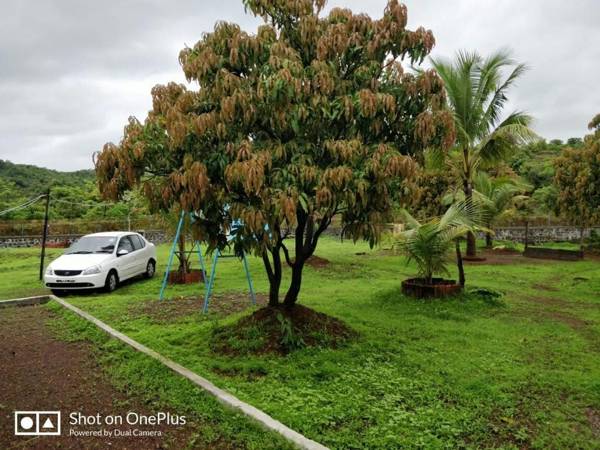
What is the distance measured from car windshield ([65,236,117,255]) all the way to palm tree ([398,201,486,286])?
285 inches

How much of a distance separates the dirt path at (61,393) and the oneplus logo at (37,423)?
0.17 ft

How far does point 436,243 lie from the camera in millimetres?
9094

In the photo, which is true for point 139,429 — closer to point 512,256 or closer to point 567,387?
point 567,387

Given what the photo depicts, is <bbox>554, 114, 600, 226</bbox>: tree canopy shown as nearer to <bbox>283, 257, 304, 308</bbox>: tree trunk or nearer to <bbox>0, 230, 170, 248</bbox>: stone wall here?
<bbox>283, 257, 304, 308</bbox>: tree trunk

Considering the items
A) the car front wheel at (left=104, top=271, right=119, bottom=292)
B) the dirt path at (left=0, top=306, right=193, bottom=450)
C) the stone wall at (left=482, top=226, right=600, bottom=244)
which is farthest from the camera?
the stone wall at (left=482, top=226, right=600, bottom=244)

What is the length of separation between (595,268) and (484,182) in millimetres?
4321

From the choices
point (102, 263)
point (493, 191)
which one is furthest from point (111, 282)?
point (493, 191)

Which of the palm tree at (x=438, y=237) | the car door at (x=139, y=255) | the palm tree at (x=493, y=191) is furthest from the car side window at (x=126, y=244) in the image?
the palm tree at (x=493, y=191)

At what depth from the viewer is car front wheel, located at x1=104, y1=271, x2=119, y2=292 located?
440 inches

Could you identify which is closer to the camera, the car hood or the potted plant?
the potted plant

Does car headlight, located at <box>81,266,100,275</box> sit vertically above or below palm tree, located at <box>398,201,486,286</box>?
below

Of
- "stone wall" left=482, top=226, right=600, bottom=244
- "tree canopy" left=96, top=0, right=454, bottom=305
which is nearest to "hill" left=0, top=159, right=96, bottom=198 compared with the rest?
"stone wall" left=482, top=226, right=600, bottom=244

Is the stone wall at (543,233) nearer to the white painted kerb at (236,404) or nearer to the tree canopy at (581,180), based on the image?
the tree canopy at (581,180)

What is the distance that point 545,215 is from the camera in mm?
30562
